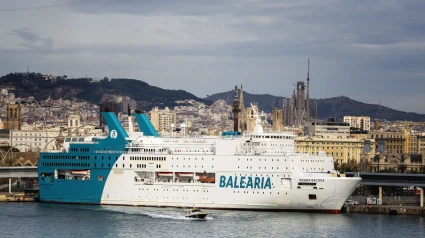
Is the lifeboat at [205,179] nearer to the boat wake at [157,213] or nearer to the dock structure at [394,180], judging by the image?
the boat wake at [157,213]

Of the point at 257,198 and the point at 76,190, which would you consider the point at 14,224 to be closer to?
the point at 76,190

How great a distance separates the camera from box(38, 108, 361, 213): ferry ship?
5466 centimetres

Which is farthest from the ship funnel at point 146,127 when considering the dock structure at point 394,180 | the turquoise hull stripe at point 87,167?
the dock structure at point 394,180

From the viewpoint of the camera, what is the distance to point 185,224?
163 ft

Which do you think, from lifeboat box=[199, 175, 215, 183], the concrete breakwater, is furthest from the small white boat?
the concrete breakwater

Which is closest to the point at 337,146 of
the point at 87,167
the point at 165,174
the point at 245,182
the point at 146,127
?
the point at 146,127

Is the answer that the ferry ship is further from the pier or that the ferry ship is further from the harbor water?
the pier

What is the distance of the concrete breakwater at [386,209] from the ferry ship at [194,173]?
8.87 feet

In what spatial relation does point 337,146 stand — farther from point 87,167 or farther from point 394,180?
point 87,167

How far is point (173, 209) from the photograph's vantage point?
5616 cm

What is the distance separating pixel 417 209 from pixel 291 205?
817 cm

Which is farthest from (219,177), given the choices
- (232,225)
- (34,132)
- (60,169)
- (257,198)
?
(34,132)

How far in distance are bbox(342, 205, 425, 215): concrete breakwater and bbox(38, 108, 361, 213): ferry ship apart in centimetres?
270

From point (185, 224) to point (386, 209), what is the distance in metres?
14.2
